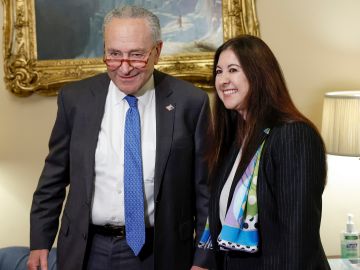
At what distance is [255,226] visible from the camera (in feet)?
4.43

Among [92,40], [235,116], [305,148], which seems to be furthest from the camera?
[92,40]

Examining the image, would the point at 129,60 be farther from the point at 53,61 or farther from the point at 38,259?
the point at 53,61

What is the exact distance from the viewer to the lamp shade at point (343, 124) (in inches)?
93.0

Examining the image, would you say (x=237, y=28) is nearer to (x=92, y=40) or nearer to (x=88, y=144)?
(x=92, y=40)

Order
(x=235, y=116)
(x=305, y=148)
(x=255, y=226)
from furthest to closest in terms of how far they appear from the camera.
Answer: (x=235, y=116), (x=255, y=226), (x=305, y=148)

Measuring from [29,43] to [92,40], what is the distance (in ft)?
1.01

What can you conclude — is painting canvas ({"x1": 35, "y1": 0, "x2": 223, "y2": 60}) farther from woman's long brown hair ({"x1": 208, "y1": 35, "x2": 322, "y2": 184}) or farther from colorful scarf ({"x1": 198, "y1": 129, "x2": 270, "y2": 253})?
colorful scarf ({"x1": 198, "y1": 129, "x2": 270, "y2": 253})

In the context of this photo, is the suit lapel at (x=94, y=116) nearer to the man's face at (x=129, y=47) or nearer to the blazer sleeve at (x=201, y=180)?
the man's face at (x=129, y=47)

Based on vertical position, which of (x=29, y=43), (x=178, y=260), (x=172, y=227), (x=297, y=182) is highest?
(x=29, y=43)

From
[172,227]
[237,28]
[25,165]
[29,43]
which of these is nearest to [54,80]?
[29,43]

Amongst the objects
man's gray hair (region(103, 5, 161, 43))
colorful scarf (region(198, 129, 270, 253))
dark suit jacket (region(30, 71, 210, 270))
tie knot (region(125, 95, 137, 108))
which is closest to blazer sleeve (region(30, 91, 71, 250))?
Result: dark suit jacket (region(30, 71, 210, 270))

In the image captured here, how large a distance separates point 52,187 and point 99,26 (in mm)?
1031

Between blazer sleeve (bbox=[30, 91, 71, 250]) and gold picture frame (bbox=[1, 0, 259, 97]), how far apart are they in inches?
31.6

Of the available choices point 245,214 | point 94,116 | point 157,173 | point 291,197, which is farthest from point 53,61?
point 291,197
